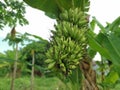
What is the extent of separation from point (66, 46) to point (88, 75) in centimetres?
44

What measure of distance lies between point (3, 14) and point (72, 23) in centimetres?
464

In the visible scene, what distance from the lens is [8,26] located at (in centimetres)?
610

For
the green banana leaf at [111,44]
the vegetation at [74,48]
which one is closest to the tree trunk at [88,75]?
the vegetation at [74,48]

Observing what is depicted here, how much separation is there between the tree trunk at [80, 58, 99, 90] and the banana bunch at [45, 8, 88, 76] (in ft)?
1.09

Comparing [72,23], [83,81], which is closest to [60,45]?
[72,23]

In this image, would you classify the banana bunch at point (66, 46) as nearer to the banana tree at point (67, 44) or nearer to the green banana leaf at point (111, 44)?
the banana tree at point (67, 44)

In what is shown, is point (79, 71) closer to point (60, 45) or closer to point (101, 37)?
point (101, 37)

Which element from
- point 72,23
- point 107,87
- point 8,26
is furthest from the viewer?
point 8,26

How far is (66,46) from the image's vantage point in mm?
1492

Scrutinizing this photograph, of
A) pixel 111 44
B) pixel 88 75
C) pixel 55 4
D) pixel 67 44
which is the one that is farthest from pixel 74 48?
pixel 55 4

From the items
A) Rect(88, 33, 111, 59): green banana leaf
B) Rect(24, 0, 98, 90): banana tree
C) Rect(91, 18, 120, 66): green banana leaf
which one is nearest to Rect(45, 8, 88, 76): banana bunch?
Rect(24, 0, 98, 90): banana tree

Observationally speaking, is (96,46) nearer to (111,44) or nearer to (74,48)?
(111,44)

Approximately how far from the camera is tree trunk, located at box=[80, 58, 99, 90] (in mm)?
1869

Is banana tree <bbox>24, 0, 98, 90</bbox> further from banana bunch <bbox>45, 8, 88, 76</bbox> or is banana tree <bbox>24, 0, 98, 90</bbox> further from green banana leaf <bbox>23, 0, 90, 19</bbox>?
green banana leaf <bbox>23, 0, 90, 19</bbox>
